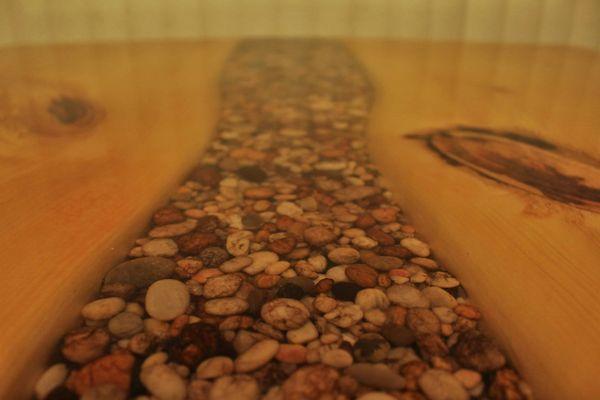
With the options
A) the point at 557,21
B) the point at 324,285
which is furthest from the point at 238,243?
the point at 557,21

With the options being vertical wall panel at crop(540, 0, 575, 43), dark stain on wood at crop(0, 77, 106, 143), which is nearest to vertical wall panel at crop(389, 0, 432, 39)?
vertical wall panel at crop(540, 0, 575, 43)

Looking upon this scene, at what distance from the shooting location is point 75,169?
861 mm

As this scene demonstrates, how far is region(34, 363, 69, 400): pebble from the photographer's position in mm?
446

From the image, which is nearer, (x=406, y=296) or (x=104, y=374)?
(x=104, y=374)

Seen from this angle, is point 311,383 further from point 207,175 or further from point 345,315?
point 207,175

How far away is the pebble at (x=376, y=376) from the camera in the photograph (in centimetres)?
46

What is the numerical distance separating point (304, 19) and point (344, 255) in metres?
1.52

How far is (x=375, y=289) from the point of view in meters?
0.57

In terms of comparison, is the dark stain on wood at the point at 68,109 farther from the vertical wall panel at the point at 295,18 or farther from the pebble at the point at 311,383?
the vertical wall panel at the point at 295,18

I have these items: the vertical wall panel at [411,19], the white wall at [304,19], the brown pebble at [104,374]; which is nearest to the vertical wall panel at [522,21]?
the white wall at [304,19]

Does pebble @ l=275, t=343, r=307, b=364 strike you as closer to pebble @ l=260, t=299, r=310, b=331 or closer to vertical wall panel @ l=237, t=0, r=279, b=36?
pebble @ l=260, t=299, r=310, b=331

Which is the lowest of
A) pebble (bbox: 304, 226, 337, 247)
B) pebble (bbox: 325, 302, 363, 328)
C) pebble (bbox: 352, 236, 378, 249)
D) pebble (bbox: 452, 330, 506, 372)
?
pebble (bbox: 452, 330, 506, 372)

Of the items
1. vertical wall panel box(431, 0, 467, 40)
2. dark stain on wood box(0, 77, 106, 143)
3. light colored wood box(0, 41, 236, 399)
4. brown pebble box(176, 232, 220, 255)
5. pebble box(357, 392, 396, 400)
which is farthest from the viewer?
vertical wall panel box(431, 0, 467, 40)

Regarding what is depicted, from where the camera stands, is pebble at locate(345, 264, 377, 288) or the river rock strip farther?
pebble at locate(345, 264, 377, 288)
